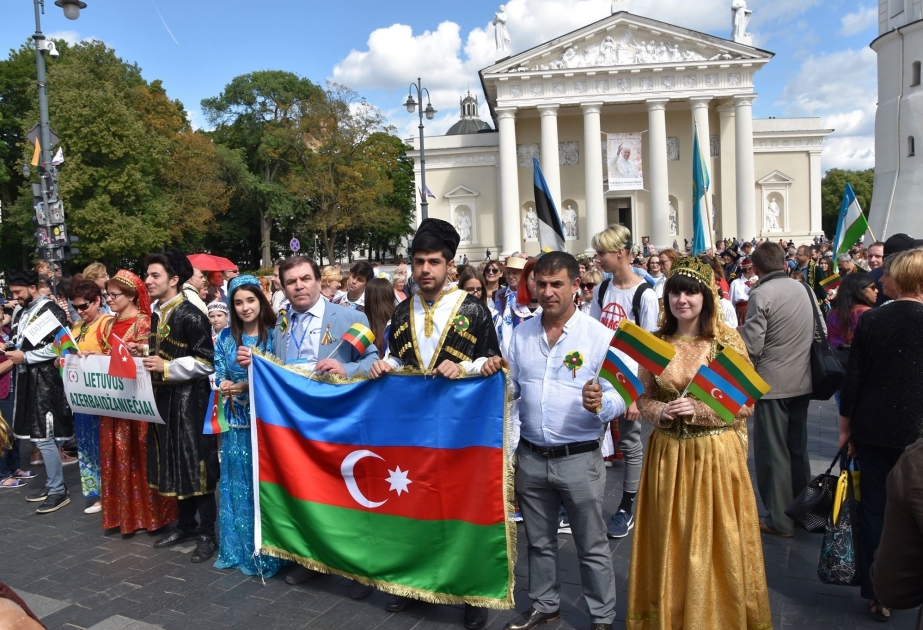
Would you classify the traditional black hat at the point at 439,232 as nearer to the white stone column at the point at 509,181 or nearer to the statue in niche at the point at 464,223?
the white stone column at the point at 509,181

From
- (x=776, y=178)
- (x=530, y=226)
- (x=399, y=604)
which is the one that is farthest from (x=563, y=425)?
(x=776, y=178)

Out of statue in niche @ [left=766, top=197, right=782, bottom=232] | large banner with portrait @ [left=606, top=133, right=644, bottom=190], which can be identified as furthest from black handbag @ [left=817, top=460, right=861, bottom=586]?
statue in niche @ [left=766, top=197, right=782, bottom=232]

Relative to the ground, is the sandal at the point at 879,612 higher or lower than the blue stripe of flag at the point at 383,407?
lower

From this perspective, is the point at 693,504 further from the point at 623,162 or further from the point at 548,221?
the point at 623,162

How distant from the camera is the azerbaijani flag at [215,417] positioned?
528cm

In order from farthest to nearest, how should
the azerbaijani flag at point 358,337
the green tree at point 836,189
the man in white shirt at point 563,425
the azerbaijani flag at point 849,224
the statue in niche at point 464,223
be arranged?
the green tree at point 836,189
the statue in niche at point 464,223
the azerbaijani flag at point 849,224
the azerbaijani flag at point 358,337
the man in white shirt at point 563,425

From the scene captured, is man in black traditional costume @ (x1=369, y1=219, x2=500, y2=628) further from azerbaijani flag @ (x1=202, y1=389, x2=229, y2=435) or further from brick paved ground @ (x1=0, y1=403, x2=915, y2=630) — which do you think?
azerbaijani flag @ (x1=202, y1=389, x2=229, y2=435)

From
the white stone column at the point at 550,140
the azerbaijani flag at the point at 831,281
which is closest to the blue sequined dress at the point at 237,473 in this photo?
the azerbaijani flag at the point at 831,281

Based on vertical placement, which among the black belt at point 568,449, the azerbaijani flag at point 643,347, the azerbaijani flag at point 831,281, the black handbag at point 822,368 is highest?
the azerbaijani flag at point 831,281

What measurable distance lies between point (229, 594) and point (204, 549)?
794 millimetres

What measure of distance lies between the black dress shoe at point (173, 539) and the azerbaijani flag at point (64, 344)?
1.91 m

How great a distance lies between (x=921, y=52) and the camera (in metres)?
36.9

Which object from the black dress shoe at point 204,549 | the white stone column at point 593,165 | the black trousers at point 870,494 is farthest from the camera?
the white stone column at point 593,165

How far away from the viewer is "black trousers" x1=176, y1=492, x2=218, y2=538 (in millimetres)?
5723
